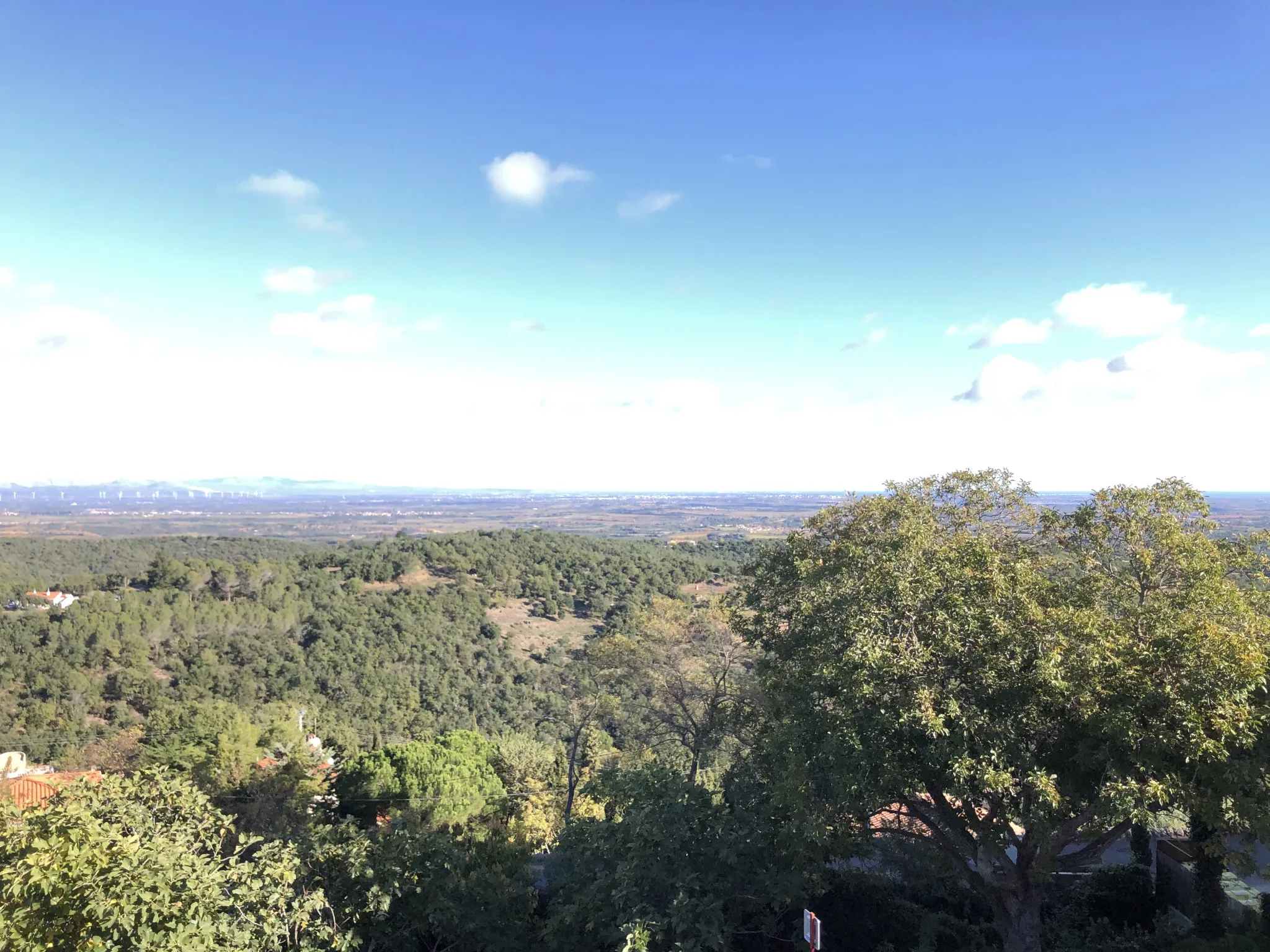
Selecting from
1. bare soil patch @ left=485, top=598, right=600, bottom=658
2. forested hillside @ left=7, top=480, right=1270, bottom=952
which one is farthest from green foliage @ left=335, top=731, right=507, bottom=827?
bare soil patch @ left=485, top=598, right=600, bottom=658

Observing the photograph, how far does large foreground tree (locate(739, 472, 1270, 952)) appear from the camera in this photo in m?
6.14

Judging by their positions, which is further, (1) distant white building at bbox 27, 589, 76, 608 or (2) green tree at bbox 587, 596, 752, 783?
(1) distant white building at bbox 27, 589, 76, 608

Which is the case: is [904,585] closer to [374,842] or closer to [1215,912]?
[1215,912]

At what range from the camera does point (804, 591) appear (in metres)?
9.98

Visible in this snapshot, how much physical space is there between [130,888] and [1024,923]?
31.3 ft

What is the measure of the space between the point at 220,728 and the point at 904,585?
21096 millimetres

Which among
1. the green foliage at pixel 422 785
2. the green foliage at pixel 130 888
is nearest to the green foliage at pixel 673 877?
the green foliage at pixel 130 888

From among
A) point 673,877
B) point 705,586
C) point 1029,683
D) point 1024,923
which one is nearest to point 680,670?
point 673,877

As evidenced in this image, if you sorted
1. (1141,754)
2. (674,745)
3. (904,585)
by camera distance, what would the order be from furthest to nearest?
1. (674,745)
2. (904,585)
3. (1141,754)

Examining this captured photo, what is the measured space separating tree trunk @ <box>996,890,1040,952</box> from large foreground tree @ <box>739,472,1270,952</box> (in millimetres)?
19

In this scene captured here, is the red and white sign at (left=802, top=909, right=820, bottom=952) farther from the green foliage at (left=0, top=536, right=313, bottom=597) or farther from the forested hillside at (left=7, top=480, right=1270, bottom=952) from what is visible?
the green foliage at (left=0, top=536, right=313, bottom=597)

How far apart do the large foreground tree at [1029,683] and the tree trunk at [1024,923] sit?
2cm

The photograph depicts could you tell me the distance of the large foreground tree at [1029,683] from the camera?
614 cm

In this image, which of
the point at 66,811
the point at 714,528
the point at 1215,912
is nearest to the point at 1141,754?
the point at 1215,912
